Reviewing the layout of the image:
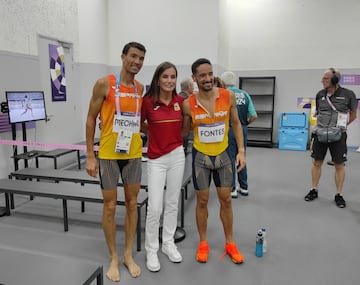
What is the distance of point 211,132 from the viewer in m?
2.13

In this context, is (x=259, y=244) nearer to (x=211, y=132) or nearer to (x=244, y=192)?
(x=211, y=132)

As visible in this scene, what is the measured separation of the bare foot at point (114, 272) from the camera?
6.77 ft

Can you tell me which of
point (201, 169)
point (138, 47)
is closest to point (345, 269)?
point (201, 169)

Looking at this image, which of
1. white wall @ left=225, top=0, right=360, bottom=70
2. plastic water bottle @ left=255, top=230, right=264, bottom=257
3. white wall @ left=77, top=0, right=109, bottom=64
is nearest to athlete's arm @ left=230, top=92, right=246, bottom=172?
plastic water bottle @ left=255, top=230, right=264, bottom=257

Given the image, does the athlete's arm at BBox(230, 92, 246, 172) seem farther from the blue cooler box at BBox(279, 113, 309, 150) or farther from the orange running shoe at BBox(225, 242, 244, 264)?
the blue cooler box at BBox(279, 113, 309, 150)

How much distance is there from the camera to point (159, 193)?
2133 mm

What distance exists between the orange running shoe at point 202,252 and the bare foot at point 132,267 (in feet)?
1.52

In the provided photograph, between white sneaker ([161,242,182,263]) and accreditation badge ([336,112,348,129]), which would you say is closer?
white sneaker ([161,242,182,263])

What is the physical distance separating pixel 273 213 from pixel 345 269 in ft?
3.56

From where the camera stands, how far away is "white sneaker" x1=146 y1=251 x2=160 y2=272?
217 centimetres

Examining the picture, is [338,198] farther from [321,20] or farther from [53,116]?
[321,20]

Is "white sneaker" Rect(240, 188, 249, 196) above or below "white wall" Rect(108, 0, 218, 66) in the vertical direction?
below

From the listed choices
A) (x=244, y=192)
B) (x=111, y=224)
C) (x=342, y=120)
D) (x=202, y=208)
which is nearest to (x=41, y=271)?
(x=111, y=224)

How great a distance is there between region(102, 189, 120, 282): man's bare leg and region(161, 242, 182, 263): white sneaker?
0.39m
